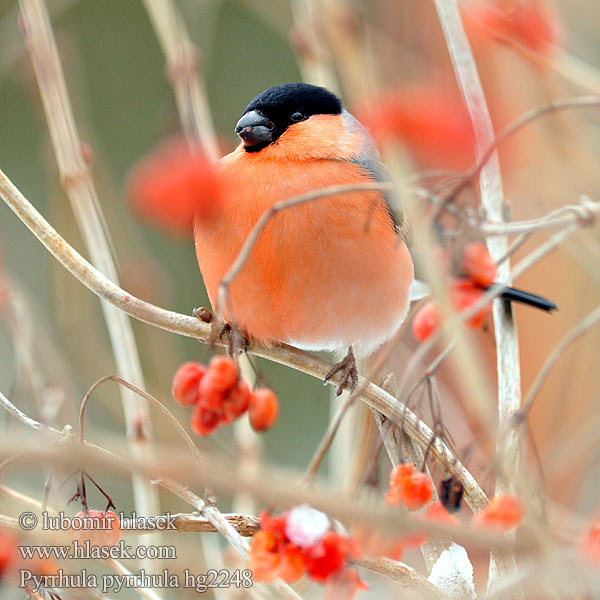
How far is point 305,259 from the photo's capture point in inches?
61.0

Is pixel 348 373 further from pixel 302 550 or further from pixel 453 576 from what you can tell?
pixel 302 550

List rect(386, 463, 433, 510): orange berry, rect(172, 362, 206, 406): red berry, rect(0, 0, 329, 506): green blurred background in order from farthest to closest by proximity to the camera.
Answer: rect(0, 0, 329, 506): green blurred background, rect(172, 362, 206, 406): red berry, rect(386, 463, 433, 510): orange berry

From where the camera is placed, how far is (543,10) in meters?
1.33

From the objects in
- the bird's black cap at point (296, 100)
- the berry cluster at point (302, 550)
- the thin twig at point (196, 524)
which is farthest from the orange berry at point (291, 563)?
the bird's black cap at point (296, 100)

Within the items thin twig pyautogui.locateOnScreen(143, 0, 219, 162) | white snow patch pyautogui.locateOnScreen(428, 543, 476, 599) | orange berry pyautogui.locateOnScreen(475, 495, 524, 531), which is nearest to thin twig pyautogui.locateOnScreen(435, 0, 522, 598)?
white snow patch pyautogui.locateOnScreen(428, 543, 476, 599)

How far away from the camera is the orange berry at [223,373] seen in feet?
3.28

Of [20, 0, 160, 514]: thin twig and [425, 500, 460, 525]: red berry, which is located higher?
[20, 0, 160, 514]: thin twig

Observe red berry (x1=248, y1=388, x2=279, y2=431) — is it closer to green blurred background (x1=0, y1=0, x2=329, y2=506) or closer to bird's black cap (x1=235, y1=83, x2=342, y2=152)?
bird's black cap (x1=235, y1=83, x2=342, y2=152)

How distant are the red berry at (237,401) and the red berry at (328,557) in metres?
0.22

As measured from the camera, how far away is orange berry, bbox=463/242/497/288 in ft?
4.31

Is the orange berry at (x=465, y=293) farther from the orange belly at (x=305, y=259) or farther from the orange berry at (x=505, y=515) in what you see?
the orange berry at (x=505, y=515)

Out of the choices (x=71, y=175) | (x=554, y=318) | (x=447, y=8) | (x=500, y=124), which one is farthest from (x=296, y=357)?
(x=554, y=318)

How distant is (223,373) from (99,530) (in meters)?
0.22

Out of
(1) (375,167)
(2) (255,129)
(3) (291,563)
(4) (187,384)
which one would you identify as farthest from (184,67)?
(3) (291,563)
